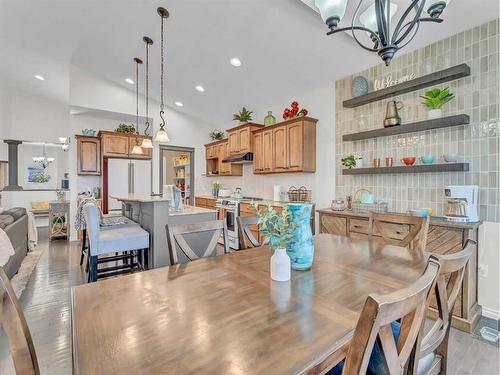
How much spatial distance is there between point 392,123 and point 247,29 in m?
2.17

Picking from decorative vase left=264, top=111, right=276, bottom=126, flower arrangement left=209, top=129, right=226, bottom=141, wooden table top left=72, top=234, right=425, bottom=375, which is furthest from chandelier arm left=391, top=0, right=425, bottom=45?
flower arrangement left=209, top=129, right=226, bottom=141

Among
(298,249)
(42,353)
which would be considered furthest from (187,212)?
(298,249)

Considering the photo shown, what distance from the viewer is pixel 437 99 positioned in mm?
2803

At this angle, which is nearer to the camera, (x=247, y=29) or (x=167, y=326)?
(x=167, y=326)

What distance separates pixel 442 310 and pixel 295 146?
3.33 m

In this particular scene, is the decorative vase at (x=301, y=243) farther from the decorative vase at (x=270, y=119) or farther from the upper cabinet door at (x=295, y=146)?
the decorative vase at (x=270, y=119)

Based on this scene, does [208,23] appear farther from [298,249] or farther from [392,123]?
[298,249]

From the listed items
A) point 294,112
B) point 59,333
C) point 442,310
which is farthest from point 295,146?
point 59,333

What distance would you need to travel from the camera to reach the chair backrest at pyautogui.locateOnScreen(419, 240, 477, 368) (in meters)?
0.99

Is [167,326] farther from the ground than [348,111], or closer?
closer

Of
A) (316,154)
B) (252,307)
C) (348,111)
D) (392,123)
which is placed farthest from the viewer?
(316,154)

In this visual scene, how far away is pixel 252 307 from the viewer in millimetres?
1040

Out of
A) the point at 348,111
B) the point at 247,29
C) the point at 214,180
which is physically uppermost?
the point at 247,29

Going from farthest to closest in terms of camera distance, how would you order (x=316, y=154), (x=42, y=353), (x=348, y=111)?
(x=316, y=154), (x=348, y=111), (x=42, y=353)
